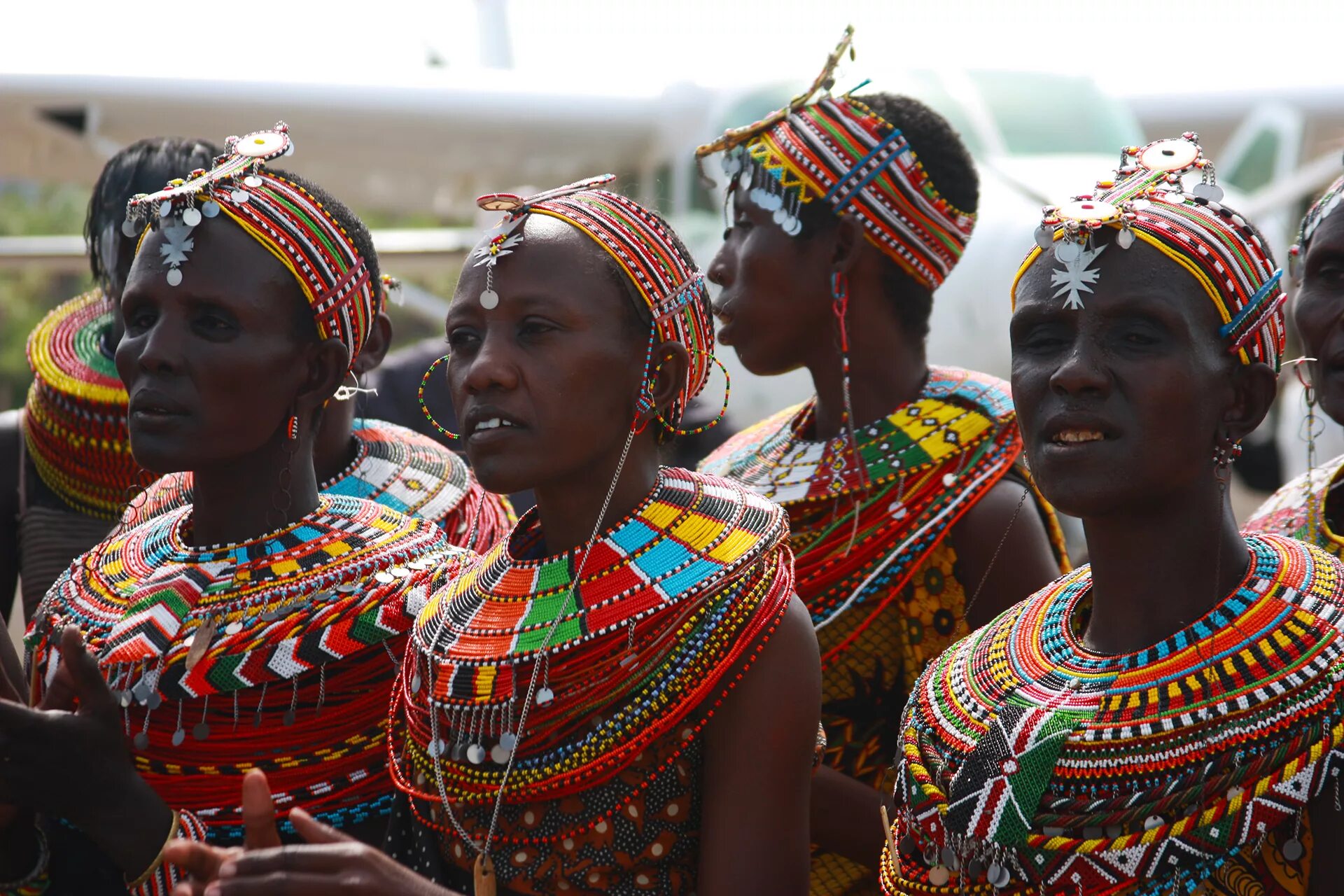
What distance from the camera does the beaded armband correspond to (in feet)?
9.04

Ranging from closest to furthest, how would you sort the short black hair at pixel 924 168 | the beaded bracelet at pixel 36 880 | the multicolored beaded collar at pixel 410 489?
the beaded bracelet at pixel 36 880
the multicolored beaded collar at pixel 410 489
the short black hair at pixel 924 168

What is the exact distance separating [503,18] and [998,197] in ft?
38.2

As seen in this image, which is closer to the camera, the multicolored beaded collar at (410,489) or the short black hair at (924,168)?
the multicolored beaded collar at (410,489)

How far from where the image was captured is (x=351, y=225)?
11.0 feet

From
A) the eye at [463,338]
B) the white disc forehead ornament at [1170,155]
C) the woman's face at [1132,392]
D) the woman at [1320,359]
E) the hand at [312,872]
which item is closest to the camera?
the hand at [312,872]

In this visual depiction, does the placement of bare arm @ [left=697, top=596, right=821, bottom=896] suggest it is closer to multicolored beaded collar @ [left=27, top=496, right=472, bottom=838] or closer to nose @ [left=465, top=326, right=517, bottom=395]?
nose @ [left=465, top=326, right=517, bottom=395]

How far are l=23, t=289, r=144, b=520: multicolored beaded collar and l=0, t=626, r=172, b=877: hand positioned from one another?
141 centimetres

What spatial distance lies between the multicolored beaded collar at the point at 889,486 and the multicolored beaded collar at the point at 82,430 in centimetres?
167

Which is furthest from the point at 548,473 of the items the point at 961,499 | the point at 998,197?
the point at 998,197

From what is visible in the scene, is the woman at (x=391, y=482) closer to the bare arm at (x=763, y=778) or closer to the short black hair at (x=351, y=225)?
the short black hair at (x=351, y=225)

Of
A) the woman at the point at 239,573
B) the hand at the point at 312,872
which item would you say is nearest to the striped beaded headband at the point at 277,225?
the woman at the point at 239,573

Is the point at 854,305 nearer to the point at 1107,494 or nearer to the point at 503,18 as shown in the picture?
the point at 1107,494

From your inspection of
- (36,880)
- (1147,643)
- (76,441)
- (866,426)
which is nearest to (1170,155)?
(1147,643)

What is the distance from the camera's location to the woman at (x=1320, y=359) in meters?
3.26
